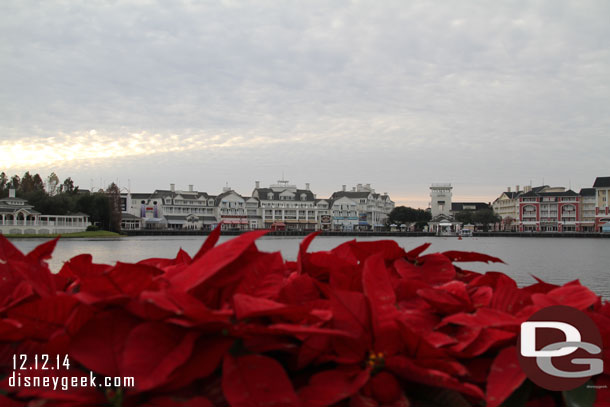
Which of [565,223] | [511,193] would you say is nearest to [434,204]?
[511,193]

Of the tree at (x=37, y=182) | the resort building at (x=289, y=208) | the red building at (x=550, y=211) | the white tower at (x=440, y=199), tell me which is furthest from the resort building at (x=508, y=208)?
the tree at (x=37, y=182)

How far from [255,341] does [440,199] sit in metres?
137

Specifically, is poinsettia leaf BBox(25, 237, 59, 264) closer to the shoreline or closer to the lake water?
the lake water

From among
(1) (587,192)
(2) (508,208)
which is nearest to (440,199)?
(2) (508,208)

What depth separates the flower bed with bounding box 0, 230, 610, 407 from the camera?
70 cm

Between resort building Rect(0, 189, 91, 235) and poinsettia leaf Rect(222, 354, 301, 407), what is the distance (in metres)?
67.6

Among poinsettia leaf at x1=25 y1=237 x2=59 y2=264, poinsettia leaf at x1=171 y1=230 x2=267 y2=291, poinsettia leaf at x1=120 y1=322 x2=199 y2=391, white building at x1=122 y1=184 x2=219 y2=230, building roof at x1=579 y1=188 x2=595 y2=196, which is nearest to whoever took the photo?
poinsettia leaf at x1=120 y1=322 x2=199 y2=391

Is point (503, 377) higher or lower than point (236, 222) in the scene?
higher

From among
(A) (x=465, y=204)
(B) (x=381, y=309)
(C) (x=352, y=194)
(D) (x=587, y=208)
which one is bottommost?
(B) (x=381, y=309)

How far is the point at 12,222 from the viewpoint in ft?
204

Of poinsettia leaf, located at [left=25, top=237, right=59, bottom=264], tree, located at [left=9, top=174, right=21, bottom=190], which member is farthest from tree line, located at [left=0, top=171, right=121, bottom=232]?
poinsettia leaf, located at [left=25, top=237, right=59, bottom=264]

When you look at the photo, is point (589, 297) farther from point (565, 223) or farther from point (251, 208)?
point (565, 223)

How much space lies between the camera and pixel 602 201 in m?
104

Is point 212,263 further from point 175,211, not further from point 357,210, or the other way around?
point 357,210
